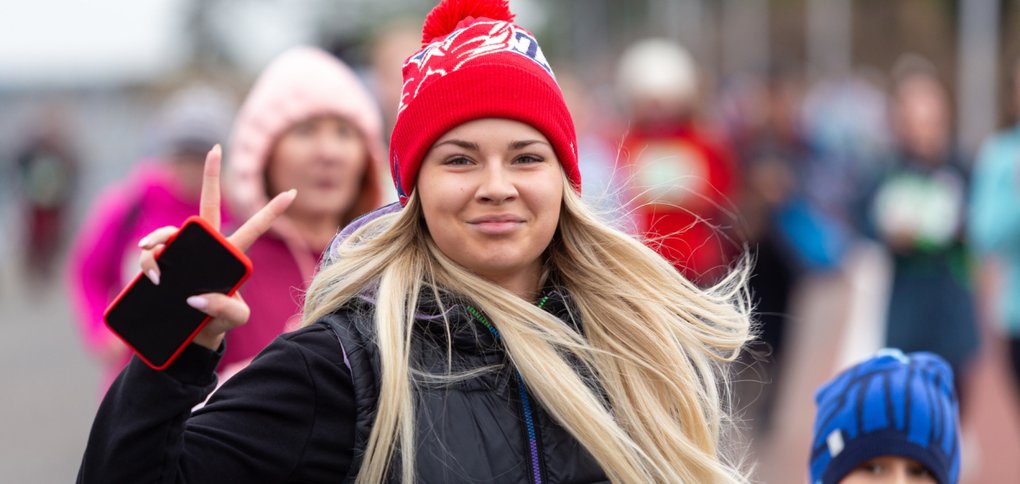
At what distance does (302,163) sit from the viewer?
438cm

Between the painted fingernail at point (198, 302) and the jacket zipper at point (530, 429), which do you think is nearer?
the painted fingernail at point (198, 302)

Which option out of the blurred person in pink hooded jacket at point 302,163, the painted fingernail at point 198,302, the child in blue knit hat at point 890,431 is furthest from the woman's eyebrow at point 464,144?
the blurred person in pink hooded jacket at point 302,163

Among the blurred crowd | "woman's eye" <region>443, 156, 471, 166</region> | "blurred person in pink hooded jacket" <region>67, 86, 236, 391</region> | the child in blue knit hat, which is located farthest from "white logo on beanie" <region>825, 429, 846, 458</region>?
"blurred person in pink hooded jacket" <region>67, 86, 236, 391</region>

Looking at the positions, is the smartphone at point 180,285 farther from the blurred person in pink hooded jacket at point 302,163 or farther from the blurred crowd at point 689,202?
the blurred person in pink hooded jacket at point 302,163

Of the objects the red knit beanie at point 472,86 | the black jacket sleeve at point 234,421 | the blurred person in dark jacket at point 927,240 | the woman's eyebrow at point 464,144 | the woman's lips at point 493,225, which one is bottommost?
the black jacket sleeve at point 234,421

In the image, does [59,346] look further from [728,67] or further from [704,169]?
[728,67]

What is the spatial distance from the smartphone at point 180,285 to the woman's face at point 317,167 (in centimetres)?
183

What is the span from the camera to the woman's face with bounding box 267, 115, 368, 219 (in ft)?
14.3

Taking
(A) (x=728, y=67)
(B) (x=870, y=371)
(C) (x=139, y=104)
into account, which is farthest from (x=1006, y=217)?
(A) (x=728, y=67)

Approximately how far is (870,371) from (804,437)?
5123 mm

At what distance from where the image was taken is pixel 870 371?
11.4 ft

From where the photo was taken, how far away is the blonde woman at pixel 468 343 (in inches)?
97.1

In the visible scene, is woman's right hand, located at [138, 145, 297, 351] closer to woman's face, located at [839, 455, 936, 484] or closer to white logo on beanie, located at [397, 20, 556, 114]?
white logo on beanie, located at [397, 20, 556, 114]

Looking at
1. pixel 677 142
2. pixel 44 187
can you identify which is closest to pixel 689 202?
pixel 677 142
